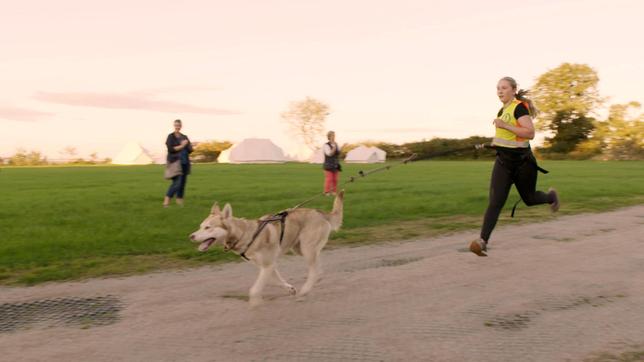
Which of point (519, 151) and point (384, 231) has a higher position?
point (519, 151)

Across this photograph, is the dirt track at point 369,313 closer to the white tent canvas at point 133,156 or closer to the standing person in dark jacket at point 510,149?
the standing person in dark jacket at point 510,149

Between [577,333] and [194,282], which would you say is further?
[194,282]

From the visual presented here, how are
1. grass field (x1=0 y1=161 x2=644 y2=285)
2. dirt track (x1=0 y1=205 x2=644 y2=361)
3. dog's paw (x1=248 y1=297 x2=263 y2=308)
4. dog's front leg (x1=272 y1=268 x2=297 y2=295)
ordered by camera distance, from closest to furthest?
1. dirt track (x1=0 y1=205 x2=644 y2=361)
2. dog's paw (x1=248 y1=297 x2=263 y2=308)
3. dog's front leg (x1=272 y1=268 x2=297 y2=295)
4. grass field (x1=0 y1=161 x2=644 y2=285)

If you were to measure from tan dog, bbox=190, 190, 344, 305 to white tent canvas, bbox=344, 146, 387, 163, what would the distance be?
77.7m

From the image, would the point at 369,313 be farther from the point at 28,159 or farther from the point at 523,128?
the point at 28,159

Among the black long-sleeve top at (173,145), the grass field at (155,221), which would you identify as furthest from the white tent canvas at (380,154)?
the black long-sleeve top at (173,145)

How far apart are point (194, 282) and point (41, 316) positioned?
1.81 m

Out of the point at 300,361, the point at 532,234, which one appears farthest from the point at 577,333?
the point at 532,234

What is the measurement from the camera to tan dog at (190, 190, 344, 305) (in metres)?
5.45

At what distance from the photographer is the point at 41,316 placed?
5195 mm

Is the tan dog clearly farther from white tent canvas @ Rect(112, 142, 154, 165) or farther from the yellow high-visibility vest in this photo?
white tent canvas @ Rect(112, 142, 154, 165)

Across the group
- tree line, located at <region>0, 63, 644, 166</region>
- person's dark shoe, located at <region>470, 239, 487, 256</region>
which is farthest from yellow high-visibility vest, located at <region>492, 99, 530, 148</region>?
tree line, located at <region>0, 63, 644, 166</region>

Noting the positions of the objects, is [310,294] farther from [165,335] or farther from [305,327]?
[165,335]

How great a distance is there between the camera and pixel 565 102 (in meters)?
84.5
